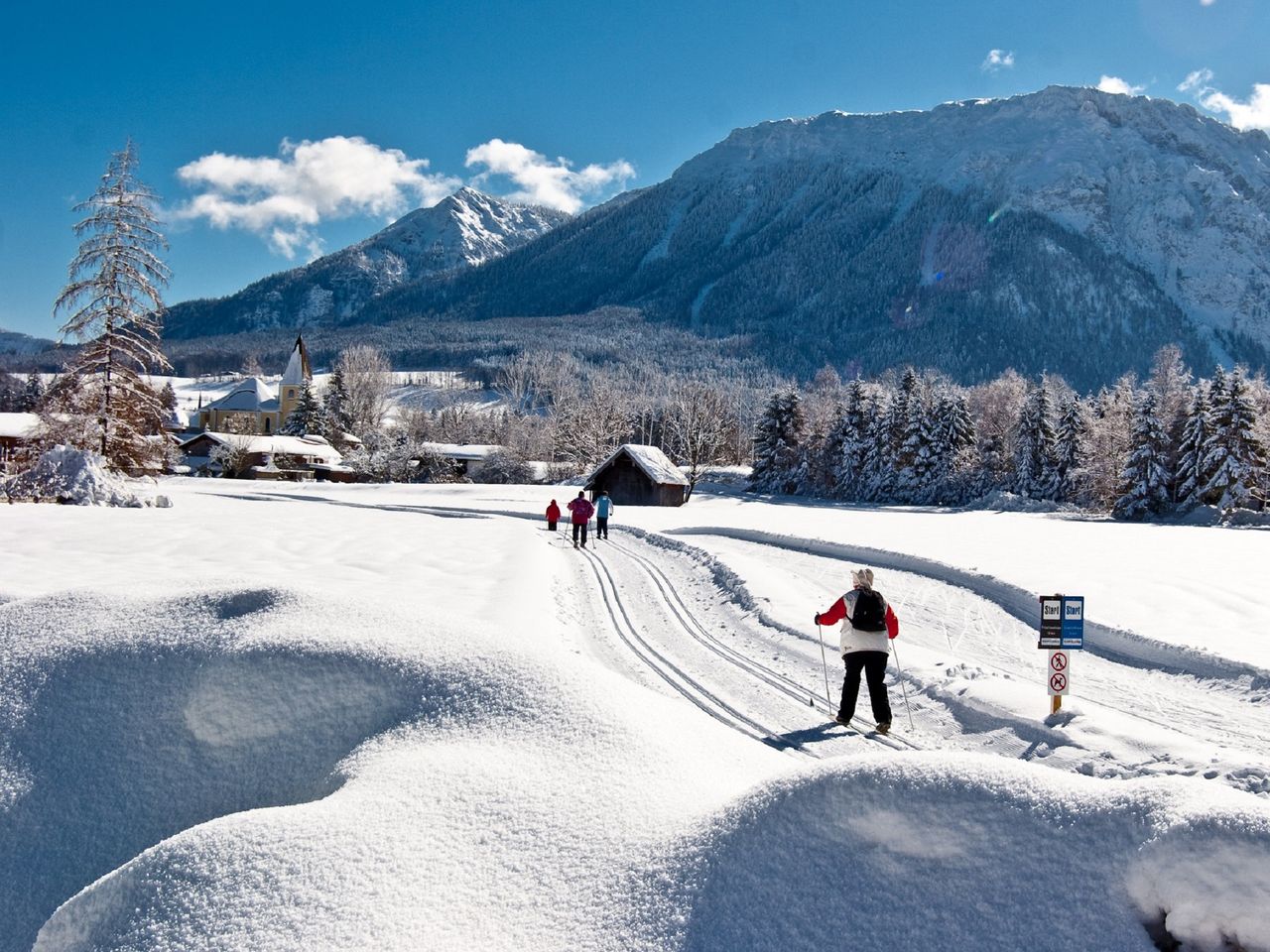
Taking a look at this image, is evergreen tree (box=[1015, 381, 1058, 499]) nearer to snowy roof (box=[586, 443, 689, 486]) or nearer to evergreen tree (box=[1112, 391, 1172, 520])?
evergreen tree (box=[1112, 391, 1172, 520])

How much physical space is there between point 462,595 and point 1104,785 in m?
11.4

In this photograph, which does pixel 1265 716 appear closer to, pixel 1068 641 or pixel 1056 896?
pixel 1068 641

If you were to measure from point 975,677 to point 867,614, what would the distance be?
249 cm

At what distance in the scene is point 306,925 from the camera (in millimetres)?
3025

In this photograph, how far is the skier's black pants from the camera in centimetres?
764

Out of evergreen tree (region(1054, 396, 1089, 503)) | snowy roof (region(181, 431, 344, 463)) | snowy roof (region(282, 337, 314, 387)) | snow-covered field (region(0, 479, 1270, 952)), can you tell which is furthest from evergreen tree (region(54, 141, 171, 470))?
snowy roof (region(282, 337, 314, 387))

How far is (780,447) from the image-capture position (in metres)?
68.6

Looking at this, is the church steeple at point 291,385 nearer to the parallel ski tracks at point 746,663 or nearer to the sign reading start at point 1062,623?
the parallel ski tracks at point 746,663

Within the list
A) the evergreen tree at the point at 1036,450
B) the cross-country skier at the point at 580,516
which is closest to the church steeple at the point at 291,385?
the evergreen tree at the point at 1036,450

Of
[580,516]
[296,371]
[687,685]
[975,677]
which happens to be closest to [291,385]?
[296,371]

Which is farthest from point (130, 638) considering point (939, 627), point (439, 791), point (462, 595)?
point (939, 627)

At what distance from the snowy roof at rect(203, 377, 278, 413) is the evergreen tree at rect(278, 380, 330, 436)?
61.6 ft

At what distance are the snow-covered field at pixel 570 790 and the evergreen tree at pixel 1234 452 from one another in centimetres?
3932

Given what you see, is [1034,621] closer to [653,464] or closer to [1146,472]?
[653,464]
